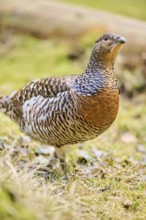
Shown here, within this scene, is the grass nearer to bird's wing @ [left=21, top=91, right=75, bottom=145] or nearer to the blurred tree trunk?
bird's wing @ [left=21, top=91, right=75, bottom=145]

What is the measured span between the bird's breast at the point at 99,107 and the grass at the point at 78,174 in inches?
20.5

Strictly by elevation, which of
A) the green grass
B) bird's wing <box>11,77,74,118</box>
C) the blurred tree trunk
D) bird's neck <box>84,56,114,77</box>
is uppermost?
the green grass

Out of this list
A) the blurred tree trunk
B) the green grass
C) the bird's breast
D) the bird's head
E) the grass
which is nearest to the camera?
the grass

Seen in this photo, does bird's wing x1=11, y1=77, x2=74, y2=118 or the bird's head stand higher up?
the bird's head

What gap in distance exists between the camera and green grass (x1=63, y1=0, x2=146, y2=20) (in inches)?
526

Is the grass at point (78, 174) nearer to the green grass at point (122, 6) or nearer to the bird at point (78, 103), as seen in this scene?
the bird at point (78, 103)

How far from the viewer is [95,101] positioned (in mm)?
5117

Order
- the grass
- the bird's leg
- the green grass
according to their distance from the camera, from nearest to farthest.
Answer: the grass < the bird's leg < the green grass

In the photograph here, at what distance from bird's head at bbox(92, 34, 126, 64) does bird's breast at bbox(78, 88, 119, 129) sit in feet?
1.09

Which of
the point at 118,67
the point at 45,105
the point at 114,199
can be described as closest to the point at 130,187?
the point at 114,199

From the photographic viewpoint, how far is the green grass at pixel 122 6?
1337 cm

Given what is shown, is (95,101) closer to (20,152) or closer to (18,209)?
(20,152)

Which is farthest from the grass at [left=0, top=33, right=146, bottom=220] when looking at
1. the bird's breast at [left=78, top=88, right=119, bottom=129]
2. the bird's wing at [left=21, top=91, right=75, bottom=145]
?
the bird's breast at [left=78, top=88, right=119, bottom=129]

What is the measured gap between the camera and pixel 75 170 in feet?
18.5
